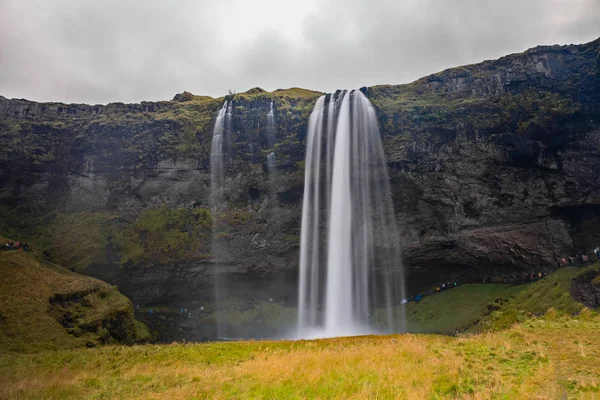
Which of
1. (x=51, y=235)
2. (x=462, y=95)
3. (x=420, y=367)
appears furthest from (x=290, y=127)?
(x=420, y=367)

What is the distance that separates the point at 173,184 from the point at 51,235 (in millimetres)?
19811

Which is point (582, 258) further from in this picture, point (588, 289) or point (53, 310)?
point (53, 310)

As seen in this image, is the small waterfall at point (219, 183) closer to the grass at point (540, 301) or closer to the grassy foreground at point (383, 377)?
the grass at point (540, 301)

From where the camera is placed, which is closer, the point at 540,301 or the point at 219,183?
the point at 540,301

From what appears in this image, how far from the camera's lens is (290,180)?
162 feet

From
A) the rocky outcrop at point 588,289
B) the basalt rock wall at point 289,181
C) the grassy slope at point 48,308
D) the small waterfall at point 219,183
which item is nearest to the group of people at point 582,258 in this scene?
the basalt rock wall at point 289,181

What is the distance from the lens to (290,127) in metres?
51.2

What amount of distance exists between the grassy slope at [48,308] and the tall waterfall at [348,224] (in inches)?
861

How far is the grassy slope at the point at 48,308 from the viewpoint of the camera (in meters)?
26.2

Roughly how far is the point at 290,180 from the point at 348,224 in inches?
420

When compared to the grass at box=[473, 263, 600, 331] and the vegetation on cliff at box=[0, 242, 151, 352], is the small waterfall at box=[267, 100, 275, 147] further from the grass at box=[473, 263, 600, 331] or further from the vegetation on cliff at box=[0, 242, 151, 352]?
the grass at box=[473, 263, 600, 331]

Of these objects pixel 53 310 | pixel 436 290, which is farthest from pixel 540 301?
pixel 53 310

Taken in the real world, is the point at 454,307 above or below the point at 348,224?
below

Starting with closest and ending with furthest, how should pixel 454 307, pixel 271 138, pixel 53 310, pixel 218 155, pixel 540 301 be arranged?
pixel 53 310 → pixel 540 301 → pixel 454 307 → pixel 271 138 → pixel 218 155
